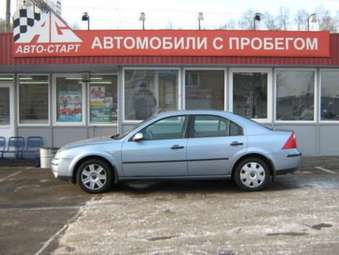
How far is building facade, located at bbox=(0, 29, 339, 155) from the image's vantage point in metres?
14.6

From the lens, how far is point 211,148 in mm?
9859

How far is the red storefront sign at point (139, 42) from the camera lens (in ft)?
47.0

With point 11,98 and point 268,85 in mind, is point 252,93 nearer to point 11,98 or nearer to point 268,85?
point 268,85

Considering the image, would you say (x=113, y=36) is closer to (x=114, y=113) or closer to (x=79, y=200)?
(x=114, y=113)

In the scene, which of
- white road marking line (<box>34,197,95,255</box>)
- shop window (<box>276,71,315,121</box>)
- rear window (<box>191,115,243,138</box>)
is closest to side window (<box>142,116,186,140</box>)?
rear window (<box>191,115,243,138</box>)

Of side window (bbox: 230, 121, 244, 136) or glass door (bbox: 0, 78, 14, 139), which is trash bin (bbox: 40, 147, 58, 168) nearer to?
glass door (bbox: 0, 78, 14, 139)

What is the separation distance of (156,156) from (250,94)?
6316 millimetres

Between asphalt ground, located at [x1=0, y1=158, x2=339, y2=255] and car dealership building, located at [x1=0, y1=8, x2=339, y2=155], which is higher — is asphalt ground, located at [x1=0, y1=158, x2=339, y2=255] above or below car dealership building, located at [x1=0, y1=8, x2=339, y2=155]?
below

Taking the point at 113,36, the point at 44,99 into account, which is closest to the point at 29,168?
the point at 44,99

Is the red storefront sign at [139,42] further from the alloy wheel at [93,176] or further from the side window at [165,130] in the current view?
the alloy wheel at [93,176]

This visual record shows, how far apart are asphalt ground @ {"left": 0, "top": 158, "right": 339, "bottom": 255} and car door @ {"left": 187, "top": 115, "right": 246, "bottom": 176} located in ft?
1.55

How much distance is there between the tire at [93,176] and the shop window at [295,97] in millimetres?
6994

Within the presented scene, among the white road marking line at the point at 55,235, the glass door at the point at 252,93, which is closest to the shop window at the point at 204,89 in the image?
the glass door at the point at 252,93

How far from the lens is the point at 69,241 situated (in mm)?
6840
